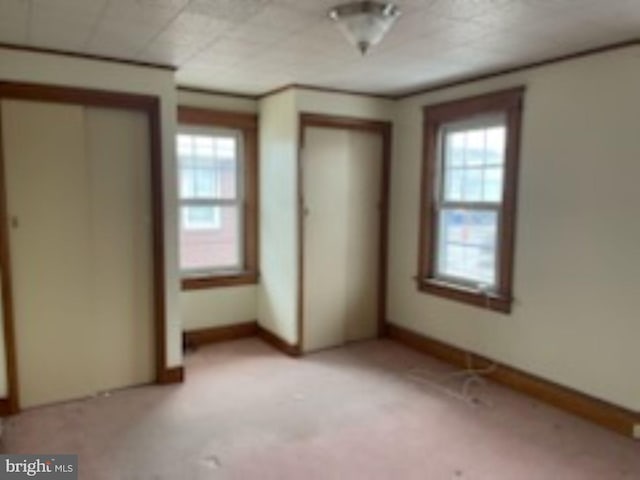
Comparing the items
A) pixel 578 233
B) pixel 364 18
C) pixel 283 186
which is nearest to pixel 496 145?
pixel 578 233

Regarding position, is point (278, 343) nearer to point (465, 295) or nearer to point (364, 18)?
point (465, 295)

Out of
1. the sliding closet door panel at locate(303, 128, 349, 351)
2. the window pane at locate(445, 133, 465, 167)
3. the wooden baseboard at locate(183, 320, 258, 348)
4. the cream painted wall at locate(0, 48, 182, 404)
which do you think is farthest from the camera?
the wooden baseboard at locate(183, 320, 258, 348)

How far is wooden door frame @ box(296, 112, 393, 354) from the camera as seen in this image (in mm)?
4160

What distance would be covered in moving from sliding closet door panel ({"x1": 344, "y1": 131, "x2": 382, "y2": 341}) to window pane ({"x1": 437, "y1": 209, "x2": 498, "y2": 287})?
0.69 meters

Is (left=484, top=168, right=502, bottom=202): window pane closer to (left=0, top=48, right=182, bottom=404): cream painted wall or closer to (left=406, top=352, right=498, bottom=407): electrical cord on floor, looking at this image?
(left=406, top=352, right=498, bottom=407): electrical cord on floor

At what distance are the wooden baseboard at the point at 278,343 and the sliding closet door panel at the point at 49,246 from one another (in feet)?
5.30

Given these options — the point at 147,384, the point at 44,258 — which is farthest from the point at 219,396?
the point at 44,258

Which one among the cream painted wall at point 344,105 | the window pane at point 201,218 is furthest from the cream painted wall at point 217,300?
the cream painted wall at point 344,105

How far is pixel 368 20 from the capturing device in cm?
229

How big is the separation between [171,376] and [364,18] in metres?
2.76

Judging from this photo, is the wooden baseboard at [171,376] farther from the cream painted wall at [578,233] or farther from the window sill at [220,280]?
the cream painted wall at [578,233]

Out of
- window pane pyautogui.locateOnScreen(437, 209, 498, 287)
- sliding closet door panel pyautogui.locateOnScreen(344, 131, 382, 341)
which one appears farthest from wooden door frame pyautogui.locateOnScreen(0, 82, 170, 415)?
window pane pyautogui.locateOnScreen(437, 209, 498, 287)

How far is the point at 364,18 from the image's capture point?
2.28 m

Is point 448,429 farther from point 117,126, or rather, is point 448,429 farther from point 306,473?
point 117,126
